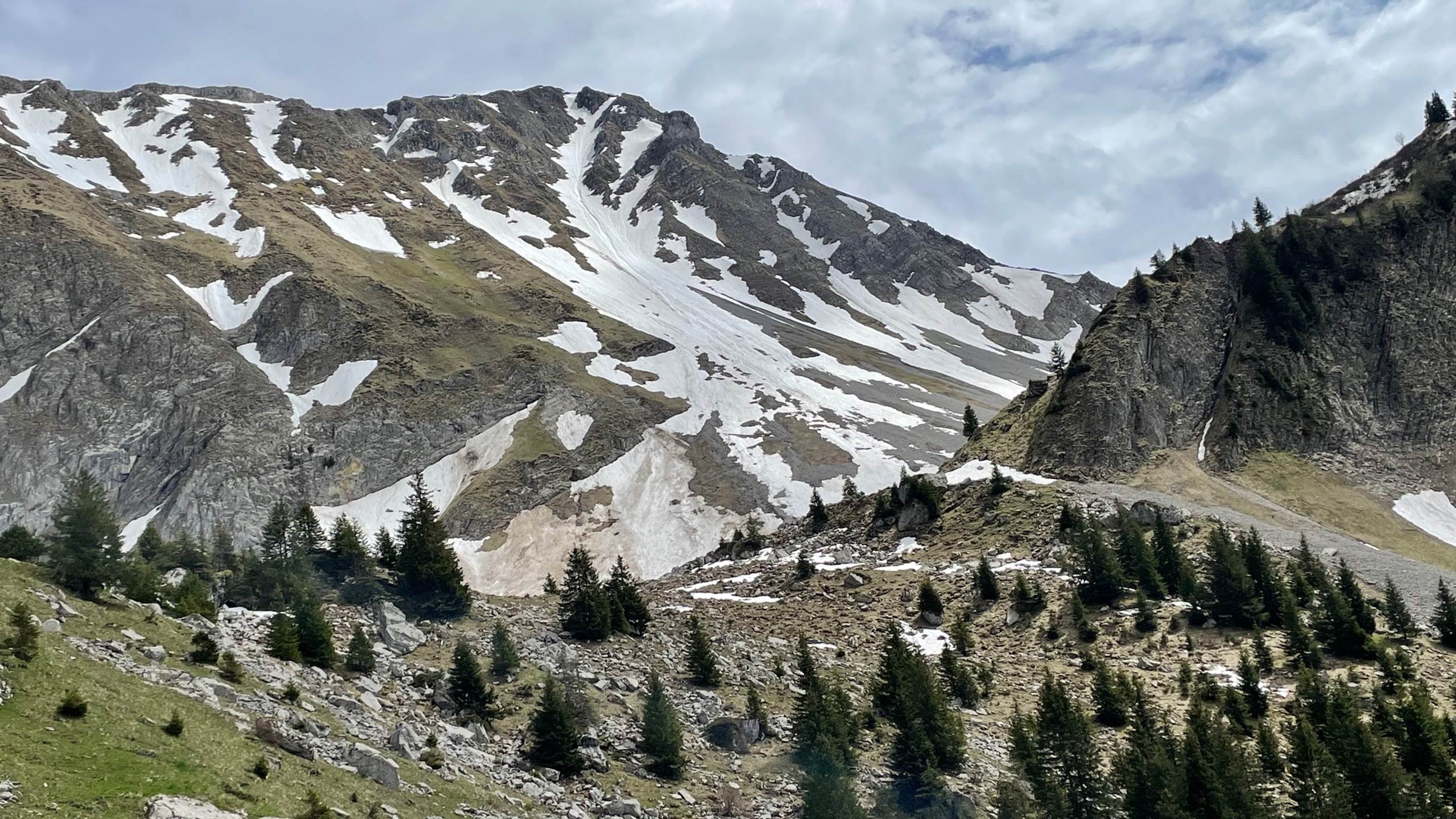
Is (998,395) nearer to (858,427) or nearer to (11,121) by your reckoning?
(858,427)

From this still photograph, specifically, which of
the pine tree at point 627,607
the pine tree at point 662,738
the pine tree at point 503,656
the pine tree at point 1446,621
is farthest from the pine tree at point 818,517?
the pine tree at point 662,738

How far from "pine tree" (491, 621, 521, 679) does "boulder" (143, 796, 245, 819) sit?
18.8m

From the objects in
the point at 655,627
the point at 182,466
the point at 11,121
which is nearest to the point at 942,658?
the point at 655,627

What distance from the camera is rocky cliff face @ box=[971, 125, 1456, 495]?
7012 cm

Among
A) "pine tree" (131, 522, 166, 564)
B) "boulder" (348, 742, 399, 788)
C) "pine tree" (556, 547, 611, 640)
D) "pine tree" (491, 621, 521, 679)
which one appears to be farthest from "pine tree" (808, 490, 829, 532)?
"boulder" (348, 742, 399, 788)

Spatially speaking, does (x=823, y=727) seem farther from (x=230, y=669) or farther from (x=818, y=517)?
(x=818, y=517)

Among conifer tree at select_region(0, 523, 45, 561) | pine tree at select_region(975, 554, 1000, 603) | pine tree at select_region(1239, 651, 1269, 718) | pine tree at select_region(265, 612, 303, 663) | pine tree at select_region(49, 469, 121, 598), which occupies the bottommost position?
pine tree at select_region(265, 612, 303, 663)

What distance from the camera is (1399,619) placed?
41625 millimetres

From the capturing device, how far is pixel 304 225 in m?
163

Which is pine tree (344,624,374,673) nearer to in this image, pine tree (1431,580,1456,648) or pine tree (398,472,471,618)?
pine tree (398,472,471,618)

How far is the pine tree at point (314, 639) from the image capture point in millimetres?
31031

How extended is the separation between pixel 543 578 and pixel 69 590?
64.9 metres

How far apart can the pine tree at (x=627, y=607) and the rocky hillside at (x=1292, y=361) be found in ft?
121

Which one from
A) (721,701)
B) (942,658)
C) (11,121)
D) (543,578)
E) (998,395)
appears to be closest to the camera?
(721,701)
